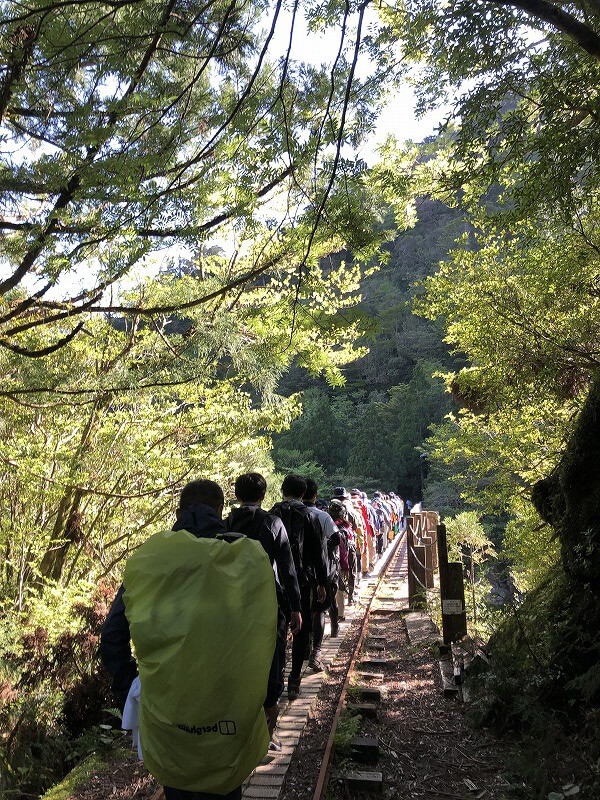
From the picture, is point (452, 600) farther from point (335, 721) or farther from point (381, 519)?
point (381, 519)

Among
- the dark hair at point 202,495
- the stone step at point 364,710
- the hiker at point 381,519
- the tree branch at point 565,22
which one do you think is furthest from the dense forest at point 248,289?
the hiker at point 381,519

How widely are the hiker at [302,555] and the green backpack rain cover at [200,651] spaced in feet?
8.72

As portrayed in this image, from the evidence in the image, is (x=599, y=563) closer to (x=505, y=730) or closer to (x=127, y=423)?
(x=505, y=730)

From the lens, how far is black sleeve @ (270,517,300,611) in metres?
3.86

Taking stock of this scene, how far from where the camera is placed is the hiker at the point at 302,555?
5066 mm

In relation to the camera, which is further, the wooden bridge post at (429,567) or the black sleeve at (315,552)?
the wooden bridge post at (429,567)

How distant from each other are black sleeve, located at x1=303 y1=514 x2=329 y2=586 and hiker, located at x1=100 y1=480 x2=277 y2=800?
9.93ft

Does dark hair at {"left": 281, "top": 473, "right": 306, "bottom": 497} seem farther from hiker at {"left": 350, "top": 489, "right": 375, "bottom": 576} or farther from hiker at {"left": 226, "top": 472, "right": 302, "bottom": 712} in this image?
hiker at {"left": 350, "top": 489, "right": 375, "bottom": 576}

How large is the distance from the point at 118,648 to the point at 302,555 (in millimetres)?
2980

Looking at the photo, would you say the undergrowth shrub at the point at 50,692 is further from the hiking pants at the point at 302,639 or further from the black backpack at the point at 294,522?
the black backpack at the point at 294,522

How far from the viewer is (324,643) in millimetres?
7984

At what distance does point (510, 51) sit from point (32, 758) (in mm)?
7813

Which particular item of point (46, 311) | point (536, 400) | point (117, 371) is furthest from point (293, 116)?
point (536, 400)

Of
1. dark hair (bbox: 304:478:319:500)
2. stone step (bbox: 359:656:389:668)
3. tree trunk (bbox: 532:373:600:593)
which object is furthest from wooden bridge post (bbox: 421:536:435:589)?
tree trunk (bbox: 532:373:600:593)
